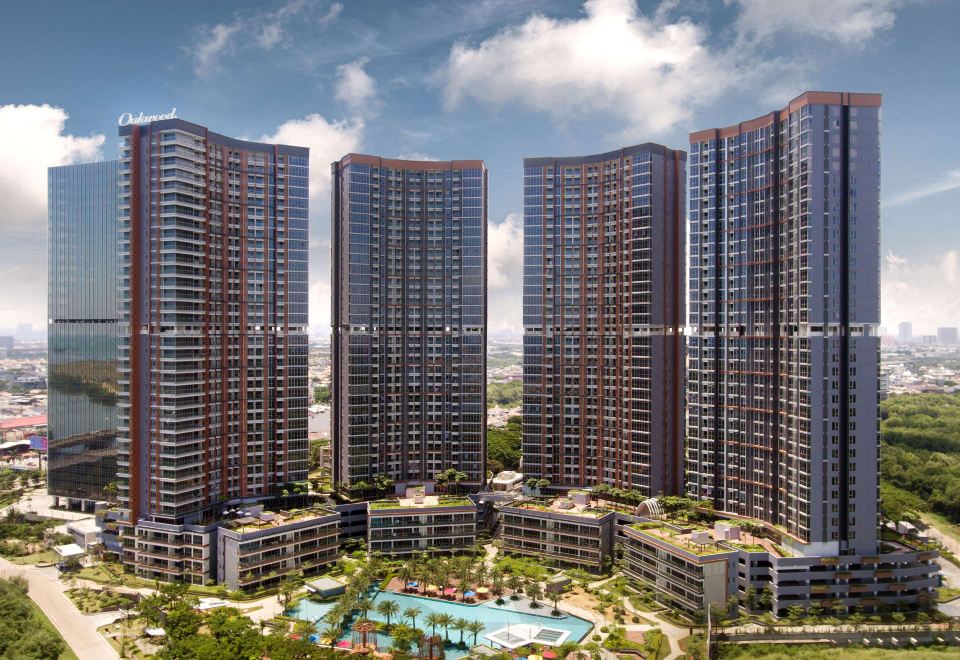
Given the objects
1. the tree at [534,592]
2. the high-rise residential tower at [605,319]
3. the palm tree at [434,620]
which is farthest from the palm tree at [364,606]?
the high-rise residential tower at [605,319]

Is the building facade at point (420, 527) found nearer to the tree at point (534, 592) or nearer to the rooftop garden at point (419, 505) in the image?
the rooftop garden at point (419, 505)

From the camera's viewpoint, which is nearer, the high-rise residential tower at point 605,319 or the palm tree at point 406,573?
the palm tree at point 406,573

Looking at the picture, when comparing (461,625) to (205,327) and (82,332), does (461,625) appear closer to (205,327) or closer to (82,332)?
(205,327)

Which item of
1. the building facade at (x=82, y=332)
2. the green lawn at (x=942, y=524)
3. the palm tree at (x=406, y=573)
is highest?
the building facade at (x=82, y=332)

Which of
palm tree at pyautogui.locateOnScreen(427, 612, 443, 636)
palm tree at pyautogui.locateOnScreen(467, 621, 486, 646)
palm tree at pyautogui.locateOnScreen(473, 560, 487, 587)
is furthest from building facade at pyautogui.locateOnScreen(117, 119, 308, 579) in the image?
palm tree at pyautogui.locateOnScreen(467, 621, 486, 646)

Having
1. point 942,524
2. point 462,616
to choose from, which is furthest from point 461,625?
point 942,524

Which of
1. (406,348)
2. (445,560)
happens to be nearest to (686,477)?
(445,560)

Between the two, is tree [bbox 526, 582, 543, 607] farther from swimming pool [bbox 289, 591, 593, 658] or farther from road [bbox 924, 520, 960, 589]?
road [bbox 924, 520, 960, 589]

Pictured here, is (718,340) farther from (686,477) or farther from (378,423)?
(378,423)
